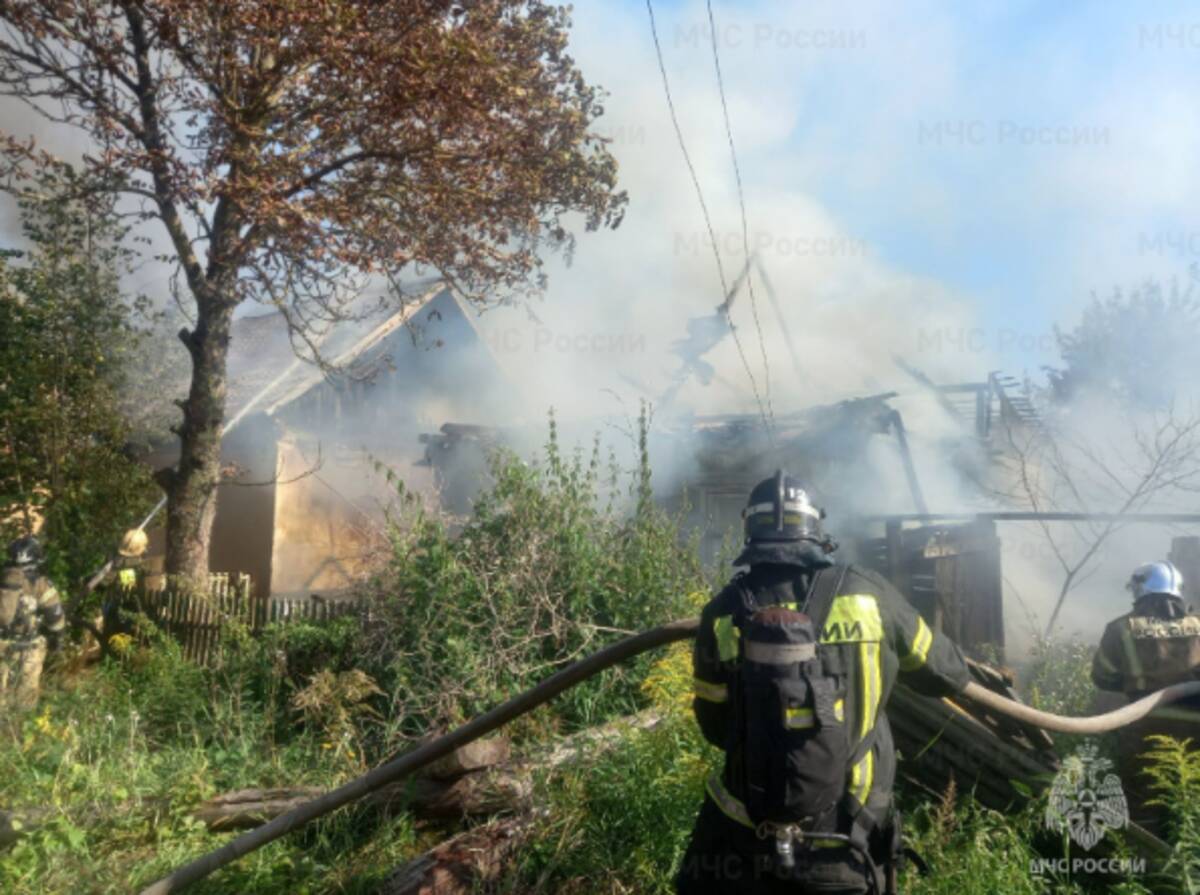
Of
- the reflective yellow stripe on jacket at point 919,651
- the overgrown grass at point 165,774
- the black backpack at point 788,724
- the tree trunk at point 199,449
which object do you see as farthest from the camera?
the tree trunk at point 199,449

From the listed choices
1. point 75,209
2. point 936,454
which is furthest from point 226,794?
point 936,454

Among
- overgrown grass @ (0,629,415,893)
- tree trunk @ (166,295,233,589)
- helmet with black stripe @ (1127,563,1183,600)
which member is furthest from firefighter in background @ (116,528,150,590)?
helmet with black stripe @ (1127,563,1183,600)

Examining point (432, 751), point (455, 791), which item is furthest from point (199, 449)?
point (432, 751)

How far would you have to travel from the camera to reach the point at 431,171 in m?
9.53

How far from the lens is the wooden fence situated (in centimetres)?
820

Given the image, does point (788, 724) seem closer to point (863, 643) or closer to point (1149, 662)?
point (863, 643)

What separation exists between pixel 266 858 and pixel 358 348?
37.2 feet


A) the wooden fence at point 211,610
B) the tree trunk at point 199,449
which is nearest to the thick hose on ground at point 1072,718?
the wooden fence at point 211,610

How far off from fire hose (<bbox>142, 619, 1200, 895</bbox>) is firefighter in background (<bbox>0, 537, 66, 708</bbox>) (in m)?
4.26

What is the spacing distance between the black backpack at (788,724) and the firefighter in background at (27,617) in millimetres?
6495

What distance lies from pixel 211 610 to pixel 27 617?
1.45 m

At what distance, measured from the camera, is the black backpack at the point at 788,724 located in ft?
9.39

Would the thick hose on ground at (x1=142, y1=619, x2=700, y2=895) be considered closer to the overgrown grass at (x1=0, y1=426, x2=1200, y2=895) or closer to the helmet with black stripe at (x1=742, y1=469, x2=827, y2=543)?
the overgrown grass at (x1=0, y1=426, x2=1200, y2=895)

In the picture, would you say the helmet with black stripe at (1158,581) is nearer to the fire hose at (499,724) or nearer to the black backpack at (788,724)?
the fire hose at (499,724)
